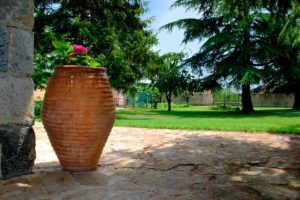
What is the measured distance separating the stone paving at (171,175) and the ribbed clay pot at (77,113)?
20 cm

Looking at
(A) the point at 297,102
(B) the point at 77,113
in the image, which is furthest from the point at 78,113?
(A) the point at 297,102

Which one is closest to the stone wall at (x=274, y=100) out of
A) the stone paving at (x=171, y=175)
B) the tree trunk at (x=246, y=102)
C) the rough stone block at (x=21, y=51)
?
the tree trunk at (x=246, y=102)

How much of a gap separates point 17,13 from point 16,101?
738mm

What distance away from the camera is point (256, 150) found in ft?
14.7

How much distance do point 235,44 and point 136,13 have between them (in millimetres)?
4781

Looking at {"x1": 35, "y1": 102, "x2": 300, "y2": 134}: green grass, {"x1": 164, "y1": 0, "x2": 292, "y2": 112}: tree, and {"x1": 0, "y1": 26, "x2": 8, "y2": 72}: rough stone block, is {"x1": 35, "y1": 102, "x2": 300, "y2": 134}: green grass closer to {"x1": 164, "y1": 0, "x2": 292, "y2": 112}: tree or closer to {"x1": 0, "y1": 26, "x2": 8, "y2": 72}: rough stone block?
{"x1": 164, "y1": 0, "x2": 292, "y2": 112}: tree

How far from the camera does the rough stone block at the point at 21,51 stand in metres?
2.82

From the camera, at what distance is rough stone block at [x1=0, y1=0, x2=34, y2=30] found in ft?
9.07

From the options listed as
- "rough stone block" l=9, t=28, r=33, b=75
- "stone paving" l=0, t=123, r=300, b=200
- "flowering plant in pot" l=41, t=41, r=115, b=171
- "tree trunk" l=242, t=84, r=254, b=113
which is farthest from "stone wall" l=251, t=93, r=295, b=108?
"rough stone block" l=9, t=28, r=33, b=75

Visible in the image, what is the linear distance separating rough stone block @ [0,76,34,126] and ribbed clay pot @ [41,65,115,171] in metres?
0.16

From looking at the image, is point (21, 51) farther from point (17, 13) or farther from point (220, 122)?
point (220, 122)

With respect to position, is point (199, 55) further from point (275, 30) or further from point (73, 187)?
point (73, 187)

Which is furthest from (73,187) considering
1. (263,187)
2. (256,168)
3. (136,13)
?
(136,13)

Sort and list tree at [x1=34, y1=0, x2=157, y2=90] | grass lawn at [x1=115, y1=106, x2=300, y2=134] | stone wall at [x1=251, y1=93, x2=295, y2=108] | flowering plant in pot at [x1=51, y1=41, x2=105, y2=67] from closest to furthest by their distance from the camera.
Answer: flowering plant in pot at [x1=51, y1=41, x2=105, y2=67]
grass lawn at [x1=115, y1=106, x2=300, y2=134]
tree at [x1=34, y1=0, x2=157, y2=90]
stone wall at [x1=251, y1=93, x2=295, y2=108]
